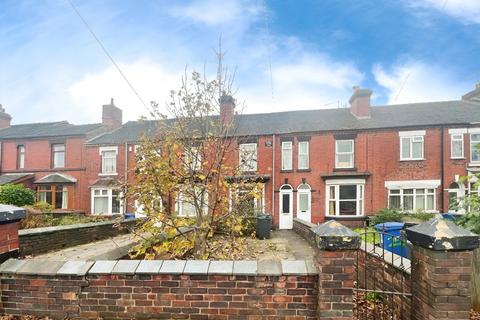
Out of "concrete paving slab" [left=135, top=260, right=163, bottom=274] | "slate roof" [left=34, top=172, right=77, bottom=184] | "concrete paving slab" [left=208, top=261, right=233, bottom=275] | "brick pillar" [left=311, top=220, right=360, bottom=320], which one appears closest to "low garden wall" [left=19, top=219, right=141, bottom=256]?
"concrete paving slab" [left=135, top=260, right=163, bottom=274]

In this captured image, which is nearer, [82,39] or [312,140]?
[82,39]

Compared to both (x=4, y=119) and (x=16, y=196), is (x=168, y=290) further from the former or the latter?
(x=4, y=119)

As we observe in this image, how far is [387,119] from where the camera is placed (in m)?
17.8

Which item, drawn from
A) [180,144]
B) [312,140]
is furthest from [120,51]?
[312,140]

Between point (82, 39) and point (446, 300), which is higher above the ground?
point (82, 39)

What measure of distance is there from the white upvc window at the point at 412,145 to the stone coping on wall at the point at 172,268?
54.1 ft

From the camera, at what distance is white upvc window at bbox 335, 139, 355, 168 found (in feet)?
57.5

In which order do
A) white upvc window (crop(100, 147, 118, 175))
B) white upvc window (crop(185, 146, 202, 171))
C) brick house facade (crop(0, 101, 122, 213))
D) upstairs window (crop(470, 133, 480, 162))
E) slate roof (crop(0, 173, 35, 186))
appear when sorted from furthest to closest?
brick house facade (crop(0, 101, 122, 213)) < white upvc window (crop(100, 147, 118, 175)) < slate roof (crop(0, 173, 35, 186)) < upstairs window (crop(470, 133, 480, 162)) < white upvc window (crop(185, 146, 202, 171))

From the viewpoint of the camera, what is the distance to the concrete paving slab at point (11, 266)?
11.2 feet

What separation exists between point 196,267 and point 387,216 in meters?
15.1

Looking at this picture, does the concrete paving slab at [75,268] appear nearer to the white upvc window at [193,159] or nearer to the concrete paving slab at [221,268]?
the concrete paving slab at [221,268]

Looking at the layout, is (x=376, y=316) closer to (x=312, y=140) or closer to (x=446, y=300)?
(x=446, y=300)

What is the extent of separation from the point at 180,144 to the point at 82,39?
17.4 ft

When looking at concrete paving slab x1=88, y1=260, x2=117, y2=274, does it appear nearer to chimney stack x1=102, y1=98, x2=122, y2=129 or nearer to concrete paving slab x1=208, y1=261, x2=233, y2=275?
concrete paving slab x1=208, y1=261, x2=233, y2=275
